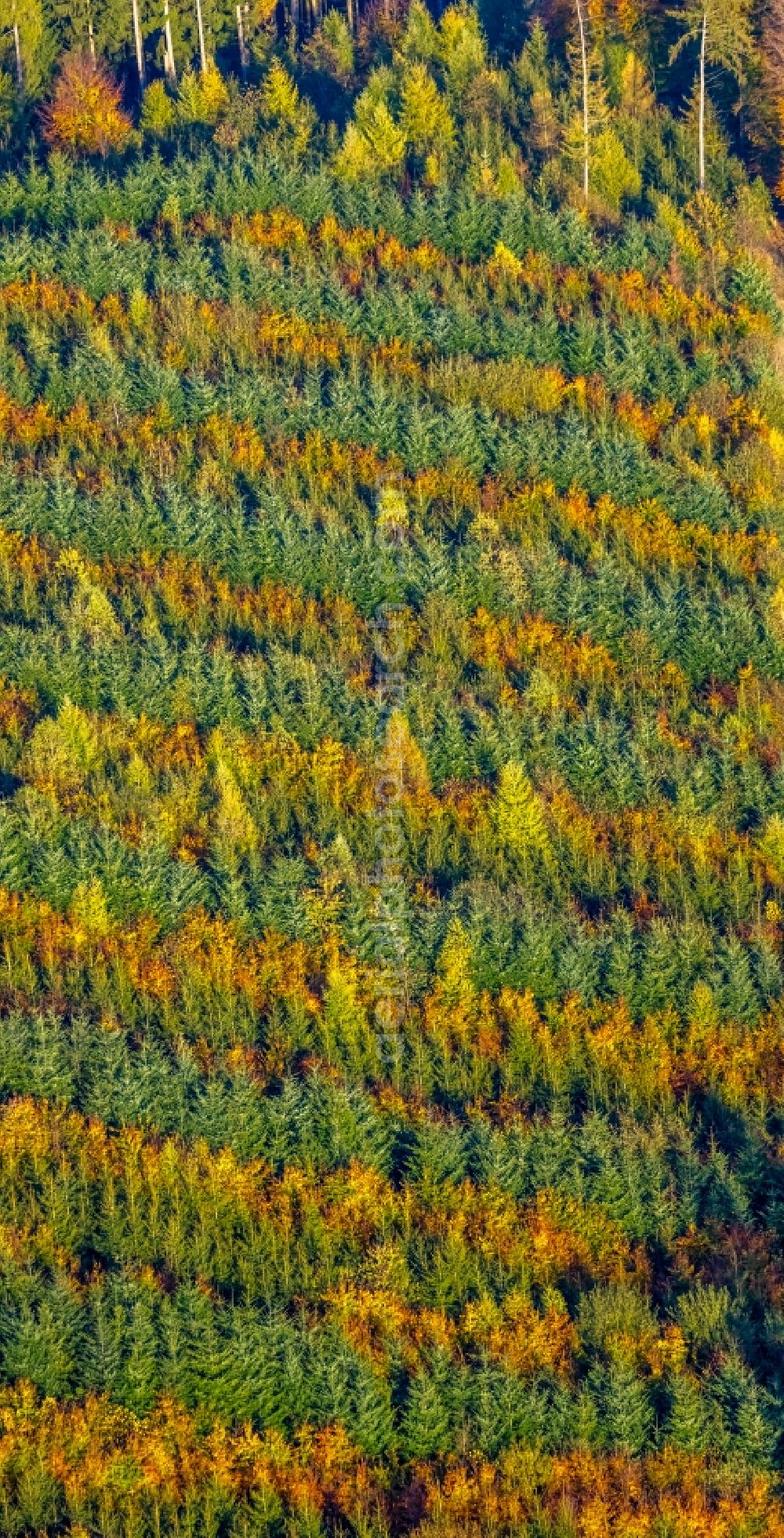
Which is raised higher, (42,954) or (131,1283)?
(42,954)

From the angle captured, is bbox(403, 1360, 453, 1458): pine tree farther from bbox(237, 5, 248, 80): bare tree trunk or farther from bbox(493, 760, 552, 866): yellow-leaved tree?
bbox(237, 5, 248, 80): bare tree trunk

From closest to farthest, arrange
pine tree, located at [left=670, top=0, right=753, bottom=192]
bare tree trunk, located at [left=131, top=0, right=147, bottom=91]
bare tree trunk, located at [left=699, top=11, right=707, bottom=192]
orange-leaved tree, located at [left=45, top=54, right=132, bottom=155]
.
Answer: bare tree trunk, located at [left=699, top=11, right=707, bottom=192] < pine tree, located at [left=670, top=0, right=753, bottom=192] < orange-leaved tree, located at [left=45, top=54, right=132, bottom=155] < bare tree trunk, located at [left=131, top=0, right=147, bottom=91]

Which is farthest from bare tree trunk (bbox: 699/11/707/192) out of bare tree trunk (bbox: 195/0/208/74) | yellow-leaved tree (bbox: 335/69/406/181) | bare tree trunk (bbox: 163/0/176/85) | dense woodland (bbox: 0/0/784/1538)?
bare tree trunk (bbox: 163/0/176/85)

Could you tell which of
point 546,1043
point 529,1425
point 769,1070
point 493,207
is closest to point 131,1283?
point 529,1425

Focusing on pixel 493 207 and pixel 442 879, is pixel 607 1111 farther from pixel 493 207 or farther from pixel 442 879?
pixel 493 207

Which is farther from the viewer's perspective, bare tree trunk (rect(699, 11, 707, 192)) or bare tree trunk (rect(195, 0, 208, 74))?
bare tree trunk (rect(195, 0, 208, 74))

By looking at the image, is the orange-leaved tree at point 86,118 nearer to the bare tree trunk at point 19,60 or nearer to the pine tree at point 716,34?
the bare tree trunk at point 19,60

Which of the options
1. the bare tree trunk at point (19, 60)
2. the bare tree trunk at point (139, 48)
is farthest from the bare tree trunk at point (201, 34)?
the bare tree trunk at point (19, 60)
